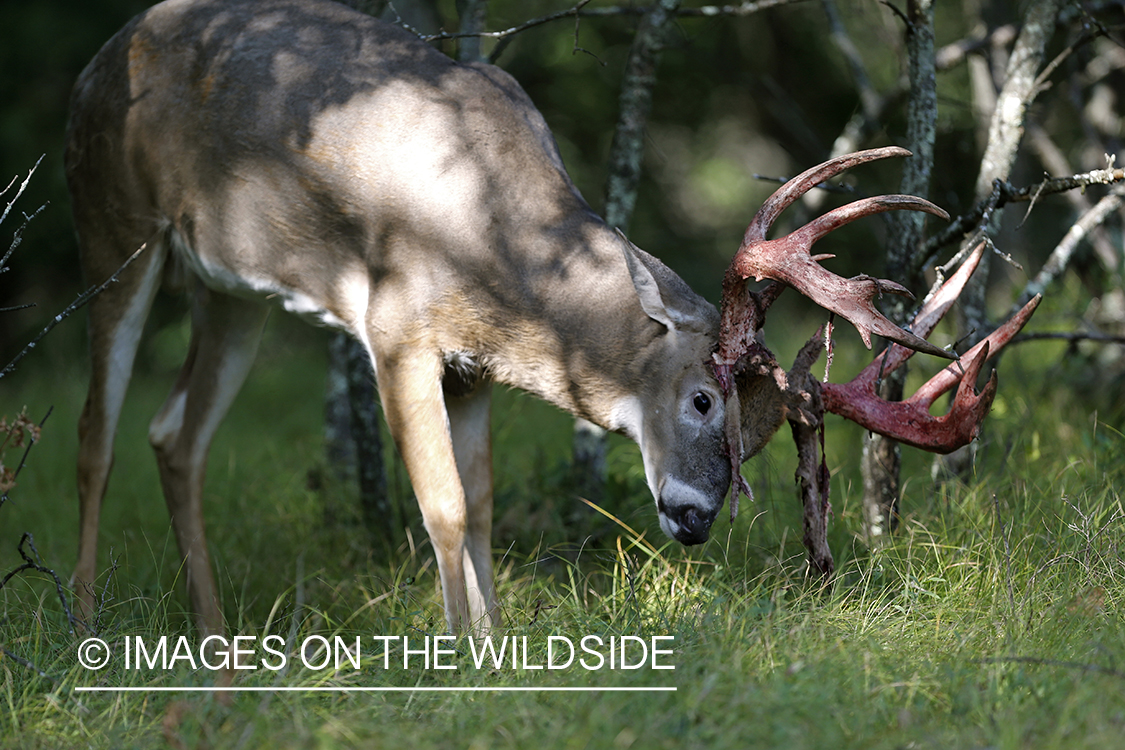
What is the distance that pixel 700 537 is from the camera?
3.98 meters

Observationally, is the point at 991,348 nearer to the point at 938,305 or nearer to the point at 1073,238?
the point at 938,305

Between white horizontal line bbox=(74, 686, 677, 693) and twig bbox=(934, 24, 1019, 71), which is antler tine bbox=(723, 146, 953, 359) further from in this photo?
twig bbox=(934, 24, 1019, 71)

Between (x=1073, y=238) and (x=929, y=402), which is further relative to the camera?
(x=1073, y=238)

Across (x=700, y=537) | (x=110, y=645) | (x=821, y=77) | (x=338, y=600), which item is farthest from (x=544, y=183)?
(x=821, y=77)

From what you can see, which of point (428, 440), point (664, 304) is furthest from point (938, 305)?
point (428, 440)

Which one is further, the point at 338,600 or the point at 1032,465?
the point at 1032,465

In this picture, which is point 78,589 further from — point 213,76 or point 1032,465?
point 1032,465

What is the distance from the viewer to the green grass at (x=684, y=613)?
2.94 meters

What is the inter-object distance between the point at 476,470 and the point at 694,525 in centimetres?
128

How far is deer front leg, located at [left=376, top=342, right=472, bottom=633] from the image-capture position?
431 cm

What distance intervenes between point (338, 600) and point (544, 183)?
6.53 feet

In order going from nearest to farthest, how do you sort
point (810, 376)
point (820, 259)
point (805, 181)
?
point (820, 259), point (805, 181), point (810, 376)

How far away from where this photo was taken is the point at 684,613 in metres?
3.84

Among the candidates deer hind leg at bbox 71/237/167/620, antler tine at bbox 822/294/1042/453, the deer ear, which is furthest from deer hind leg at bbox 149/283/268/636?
antler tine at bbox 822/294/1042/453
